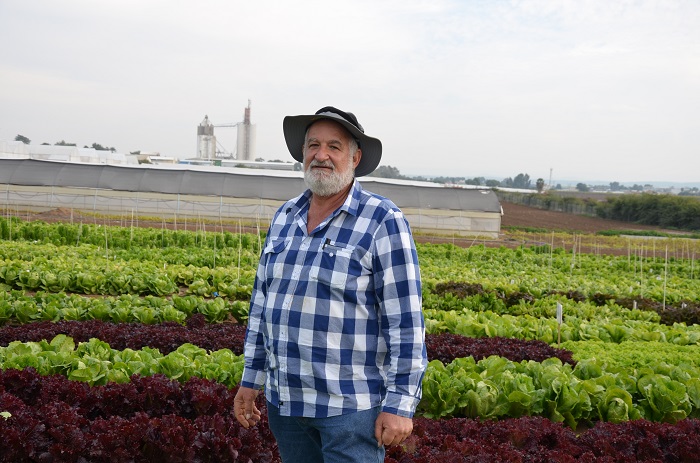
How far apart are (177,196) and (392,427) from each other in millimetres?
28220

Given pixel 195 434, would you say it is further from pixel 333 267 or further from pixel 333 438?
pixel 333 267

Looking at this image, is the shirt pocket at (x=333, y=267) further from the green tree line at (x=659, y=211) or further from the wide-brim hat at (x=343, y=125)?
the green tree line at (x=659, y=211)

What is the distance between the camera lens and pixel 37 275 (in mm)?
11727

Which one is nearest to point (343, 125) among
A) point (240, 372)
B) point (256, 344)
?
point (256, 344)

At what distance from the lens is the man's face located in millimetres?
2639

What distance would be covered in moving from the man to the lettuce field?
57.1 inches

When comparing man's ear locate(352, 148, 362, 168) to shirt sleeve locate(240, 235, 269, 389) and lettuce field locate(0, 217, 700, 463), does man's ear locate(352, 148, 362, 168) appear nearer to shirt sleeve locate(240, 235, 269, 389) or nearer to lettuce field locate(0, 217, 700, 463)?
shirt sleeve locate(240, 235, 269, 389)

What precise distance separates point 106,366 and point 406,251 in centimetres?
375

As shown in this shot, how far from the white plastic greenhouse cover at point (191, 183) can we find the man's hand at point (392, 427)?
27075mm

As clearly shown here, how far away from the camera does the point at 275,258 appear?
8.87 ft

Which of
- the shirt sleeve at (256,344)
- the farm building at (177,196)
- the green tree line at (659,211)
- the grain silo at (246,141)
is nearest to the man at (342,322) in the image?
the shirt sleeve at (256,344)

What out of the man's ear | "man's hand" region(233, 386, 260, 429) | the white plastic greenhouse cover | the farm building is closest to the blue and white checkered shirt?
the man's ear

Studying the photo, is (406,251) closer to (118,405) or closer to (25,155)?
(118,405)

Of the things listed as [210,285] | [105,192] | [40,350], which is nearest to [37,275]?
[210,285]
